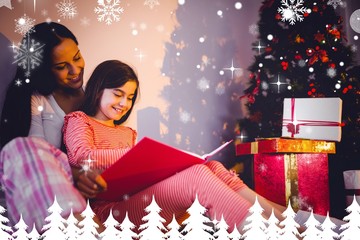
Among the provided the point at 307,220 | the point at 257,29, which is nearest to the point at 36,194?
the point at 307,220

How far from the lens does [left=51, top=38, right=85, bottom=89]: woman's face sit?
242 cm

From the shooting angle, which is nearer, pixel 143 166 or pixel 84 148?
pixel 143 166

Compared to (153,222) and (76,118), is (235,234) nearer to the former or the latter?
(153,222)

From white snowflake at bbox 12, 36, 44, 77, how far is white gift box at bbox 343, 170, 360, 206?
1.72 metres

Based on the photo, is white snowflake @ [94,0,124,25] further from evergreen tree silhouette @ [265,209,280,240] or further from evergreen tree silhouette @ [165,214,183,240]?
evergreen tree silhouette @ [265,209,280,240]

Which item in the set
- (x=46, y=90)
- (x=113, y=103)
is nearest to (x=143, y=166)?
(x=113, y=103)

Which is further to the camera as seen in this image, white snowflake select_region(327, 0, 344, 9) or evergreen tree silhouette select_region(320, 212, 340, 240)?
white snowflake select_region(327, 0, 344, 9)

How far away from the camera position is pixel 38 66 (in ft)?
7.89

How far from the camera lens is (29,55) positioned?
2.41 meters

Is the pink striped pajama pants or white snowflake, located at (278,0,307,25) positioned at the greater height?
white snowflake, located at (278,0,307,25)

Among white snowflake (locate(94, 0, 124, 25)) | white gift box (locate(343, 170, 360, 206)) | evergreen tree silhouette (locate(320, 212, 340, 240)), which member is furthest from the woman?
white gift box (locate(343, 170, 360, 206))
